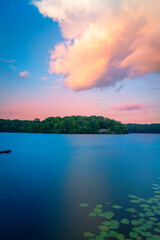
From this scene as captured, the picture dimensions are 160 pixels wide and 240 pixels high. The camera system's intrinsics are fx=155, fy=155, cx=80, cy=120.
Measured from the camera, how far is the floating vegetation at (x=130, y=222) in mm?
5566

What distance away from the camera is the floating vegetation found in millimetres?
5566

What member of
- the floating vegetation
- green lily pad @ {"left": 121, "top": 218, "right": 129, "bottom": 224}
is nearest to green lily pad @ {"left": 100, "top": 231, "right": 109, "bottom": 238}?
the floating vegetation

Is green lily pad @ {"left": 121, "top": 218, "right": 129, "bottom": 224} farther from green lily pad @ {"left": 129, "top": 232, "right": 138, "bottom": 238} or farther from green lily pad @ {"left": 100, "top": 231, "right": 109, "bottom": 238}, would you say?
green lily pad @ {"left": 100, "top": 231, "right": 109, "bottom": 238}

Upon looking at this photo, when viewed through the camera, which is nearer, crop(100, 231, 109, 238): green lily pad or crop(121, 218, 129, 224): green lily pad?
crop(100, 231, 109, 238): green lily pad

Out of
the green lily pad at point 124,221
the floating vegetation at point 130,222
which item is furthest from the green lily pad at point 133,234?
the green lily pad at point 124,221

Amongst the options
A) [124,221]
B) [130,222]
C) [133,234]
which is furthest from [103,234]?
[130,222]

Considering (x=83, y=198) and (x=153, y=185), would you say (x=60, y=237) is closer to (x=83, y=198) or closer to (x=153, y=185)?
(x=83, y=198)

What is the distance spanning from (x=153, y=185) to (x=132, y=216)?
652 cm

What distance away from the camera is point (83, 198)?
9594mm

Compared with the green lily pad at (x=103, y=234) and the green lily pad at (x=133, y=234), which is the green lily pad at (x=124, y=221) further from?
the green lily pad at (x=103, y=234)

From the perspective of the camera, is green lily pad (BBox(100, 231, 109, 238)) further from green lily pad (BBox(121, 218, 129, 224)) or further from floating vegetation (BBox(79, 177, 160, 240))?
green lily pad (BBox(121, 218, 129, 224))

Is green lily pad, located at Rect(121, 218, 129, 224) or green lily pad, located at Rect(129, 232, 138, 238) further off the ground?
green lily pad, located at Rect(129, 232, 138, 238)

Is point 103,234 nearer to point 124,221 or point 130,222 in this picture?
point 124,221

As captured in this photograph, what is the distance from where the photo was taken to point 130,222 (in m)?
6.49
